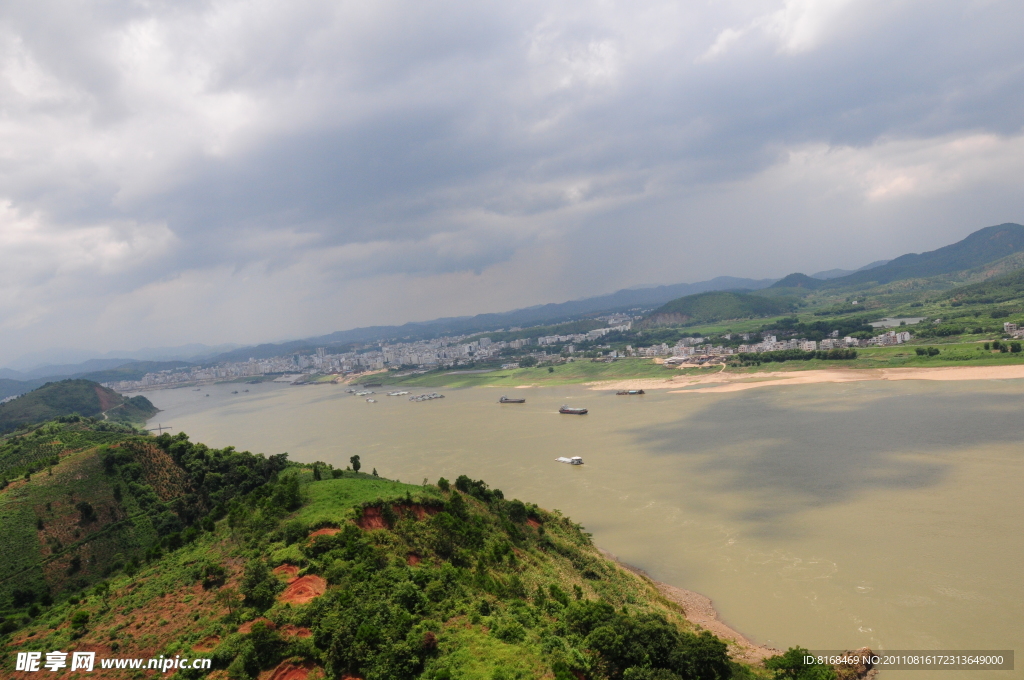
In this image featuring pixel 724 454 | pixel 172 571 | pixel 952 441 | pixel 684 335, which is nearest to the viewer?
pixel 172 571

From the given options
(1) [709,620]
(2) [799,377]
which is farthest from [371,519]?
(2) [799,377]

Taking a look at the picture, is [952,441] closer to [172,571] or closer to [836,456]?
[836,456]

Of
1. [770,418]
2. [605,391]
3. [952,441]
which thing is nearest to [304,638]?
[952,441]

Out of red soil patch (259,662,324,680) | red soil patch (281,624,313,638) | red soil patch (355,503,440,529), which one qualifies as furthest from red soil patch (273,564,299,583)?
red soil patch (259,662,324,680)

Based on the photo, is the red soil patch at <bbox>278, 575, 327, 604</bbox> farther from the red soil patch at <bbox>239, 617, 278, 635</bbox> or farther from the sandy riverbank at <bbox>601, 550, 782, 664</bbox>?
the sandy riverbank at <bbox>601, 550, 782, 664</bbox>

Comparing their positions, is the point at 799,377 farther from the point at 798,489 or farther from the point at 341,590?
the point at 341,590
